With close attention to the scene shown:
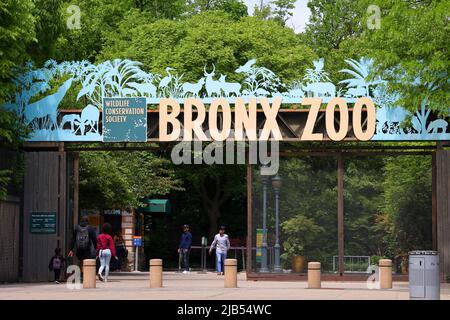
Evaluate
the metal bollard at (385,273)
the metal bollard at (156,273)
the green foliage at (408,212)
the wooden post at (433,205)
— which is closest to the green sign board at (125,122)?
the metal bollard at (156,273)

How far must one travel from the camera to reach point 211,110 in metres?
34.1

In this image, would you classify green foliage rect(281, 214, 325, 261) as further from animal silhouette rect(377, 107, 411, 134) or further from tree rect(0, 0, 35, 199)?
tree rect(0, 0, 35, 199)

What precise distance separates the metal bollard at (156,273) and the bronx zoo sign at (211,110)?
5.82 metres

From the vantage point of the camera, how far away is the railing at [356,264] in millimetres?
34812

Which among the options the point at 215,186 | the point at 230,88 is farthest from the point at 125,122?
the point at 215,186

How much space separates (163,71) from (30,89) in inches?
833

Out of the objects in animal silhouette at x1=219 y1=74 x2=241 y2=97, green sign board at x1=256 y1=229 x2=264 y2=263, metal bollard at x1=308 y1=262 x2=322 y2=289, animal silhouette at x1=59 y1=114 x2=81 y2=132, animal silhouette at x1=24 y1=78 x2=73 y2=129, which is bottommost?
metal bollard at x1=308 y1=262 x2=322 y2=289

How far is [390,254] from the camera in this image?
3531cm

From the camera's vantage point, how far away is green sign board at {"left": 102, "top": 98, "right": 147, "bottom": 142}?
3422 centimetres

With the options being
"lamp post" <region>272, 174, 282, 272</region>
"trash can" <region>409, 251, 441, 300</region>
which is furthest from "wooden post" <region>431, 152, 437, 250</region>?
"trash can" <region>409, 251, 441, 300</region>

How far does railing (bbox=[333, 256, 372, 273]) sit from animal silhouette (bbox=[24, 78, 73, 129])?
9453 millimetres

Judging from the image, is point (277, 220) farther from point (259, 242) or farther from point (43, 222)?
point (43, 222)

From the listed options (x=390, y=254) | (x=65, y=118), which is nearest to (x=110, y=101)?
(x=65, y=118)

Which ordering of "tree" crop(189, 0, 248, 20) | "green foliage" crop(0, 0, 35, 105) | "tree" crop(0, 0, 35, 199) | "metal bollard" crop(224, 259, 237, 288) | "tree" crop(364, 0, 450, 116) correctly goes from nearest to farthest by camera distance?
1. "metal bollard" crop(224, 259, 237, 288)
2. "tree" crop(364, 0, 450, 116)
3. "green foliage" crop(0, 0, 35, 105)
4. "tree" crop(0, 0, 35, 199)
5. "tree" crop(189, 0, 248, 20)
